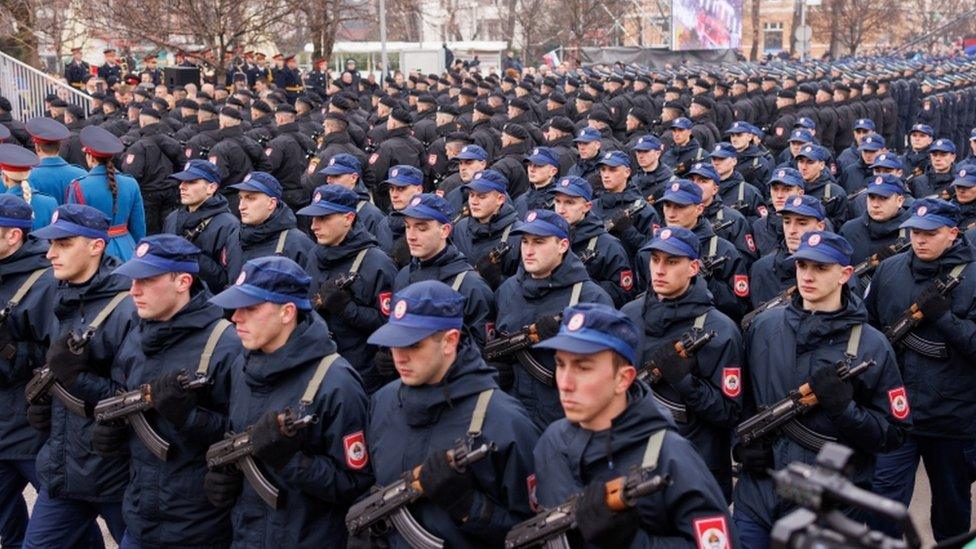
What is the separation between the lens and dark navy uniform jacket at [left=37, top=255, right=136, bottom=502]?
588cm

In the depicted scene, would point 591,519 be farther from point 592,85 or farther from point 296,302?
point 592,85

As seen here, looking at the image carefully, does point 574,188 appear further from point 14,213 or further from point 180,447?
point 180,447

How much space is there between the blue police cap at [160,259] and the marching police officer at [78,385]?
459mm

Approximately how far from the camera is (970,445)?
23.2 feet

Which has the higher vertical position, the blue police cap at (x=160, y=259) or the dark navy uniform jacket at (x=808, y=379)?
the blue police cap at (x=160, y=259)

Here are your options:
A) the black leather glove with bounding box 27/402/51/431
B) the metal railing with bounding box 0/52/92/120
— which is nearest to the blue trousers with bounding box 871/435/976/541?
the black leather glove with bounding box 27/402/51/431

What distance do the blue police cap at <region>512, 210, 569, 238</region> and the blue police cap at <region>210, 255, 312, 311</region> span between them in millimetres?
1850

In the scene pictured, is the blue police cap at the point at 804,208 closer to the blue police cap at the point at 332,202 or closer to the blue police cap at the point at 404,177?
the blue police cap at the point at 332,202

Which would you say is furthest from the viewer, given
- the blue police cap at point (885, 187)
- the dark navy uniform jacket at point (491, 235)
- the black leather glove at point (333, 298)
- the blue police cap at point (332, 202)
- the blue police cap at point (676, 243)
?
the blue police cap at point (885, 187)

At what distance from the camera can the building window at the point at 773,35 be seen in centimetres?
7819

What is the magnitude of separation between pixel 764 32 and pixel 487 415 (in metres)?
78.5

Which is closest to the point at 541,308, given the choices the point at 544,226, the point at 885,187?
the point at 544,226

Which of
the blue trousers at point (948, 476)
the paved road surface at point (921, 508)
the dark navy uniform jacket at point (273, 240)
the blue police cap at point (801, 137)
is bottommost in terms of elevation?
the paved road surface at point (921, 508)

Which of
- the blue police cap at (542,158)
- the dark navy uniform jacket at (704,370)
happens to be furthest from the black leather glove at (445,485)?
the blue police cap at (542,158)
